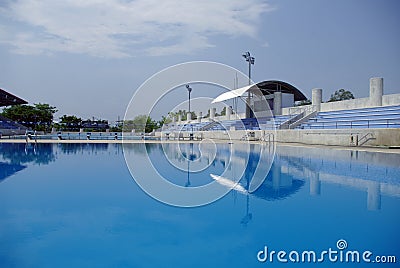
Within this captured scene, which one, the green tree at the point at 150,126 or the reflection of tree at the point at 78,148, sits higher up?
the green tree at the point at 150,126

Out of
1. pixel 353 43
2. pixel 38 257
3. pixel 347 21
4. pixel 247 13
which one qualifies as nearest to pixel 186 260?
pixel 38 257

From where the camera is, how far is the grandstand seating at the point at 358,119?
1320 cm

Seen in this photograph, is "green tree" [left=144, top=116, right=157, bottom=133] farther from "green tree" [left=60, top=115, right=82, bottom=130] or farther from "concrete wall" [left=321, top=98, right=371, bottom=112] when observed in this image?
"concrete wall" [left=321, top=98, right=371, bottom=112]

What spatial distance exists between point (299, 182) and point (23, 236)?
4688mm

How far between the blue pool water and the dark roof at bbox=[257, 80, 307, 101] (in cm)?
1766

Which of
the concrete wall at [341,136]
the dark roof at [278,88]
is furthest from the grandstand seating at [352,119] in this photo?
the dark roof at [278,88]

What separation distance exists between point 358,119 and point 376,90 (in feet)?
6.05

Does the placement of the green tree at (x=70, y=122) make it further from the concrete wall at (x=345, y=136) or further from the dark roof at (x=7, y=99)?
the concrete wall at (x=345, y=136)

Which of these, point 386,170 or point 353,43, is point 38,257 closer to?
point 386,170

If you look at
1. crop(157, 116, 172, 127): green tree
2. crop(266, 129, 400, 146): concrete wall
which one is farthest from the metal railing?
crop(157, 116, 172, 127): green tree

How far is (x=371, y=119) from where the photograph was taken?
14.3 m

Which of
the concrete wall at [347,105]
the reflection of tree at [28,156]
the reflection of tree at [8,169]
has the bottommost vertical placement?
the reflection of tree at [8,169]

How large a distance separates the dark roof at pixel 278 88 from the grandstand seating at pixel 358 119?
5392mm

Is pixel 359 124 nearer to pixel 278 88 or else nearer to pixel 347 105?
pixel 347 105
